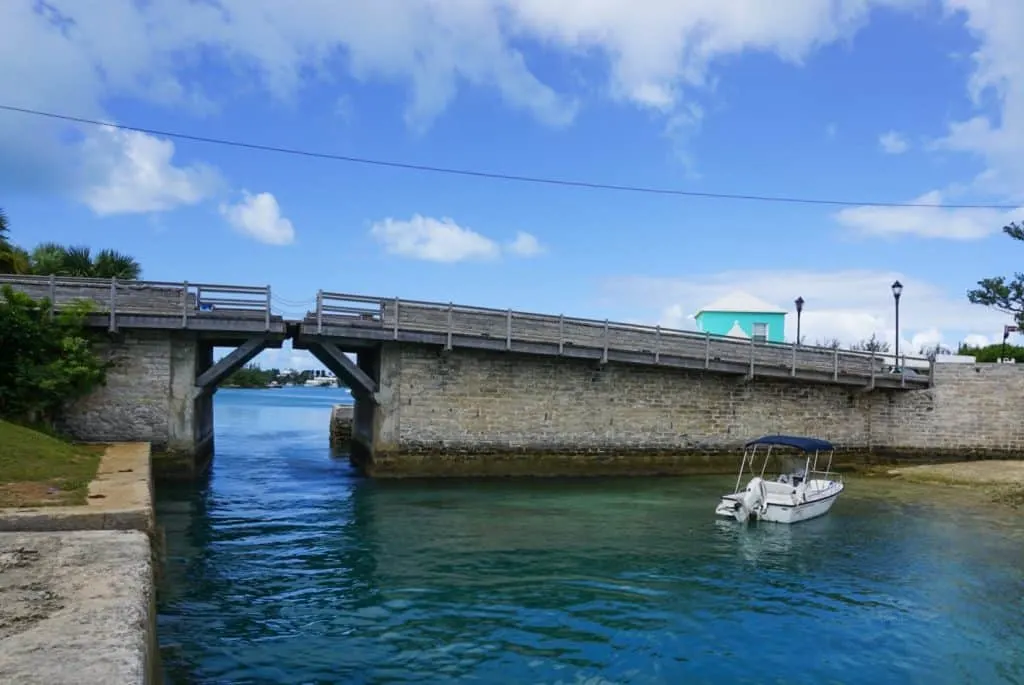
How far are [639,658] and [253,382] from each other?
149301mm

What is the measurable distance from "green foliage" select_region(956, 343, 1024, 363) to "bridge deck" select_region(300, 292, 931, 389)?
22.5 m

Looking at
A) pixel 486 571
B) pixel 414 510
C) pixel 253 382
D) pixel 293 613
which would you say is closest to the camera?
pixel 293 613

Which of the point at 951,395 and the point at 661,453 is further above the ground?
the point at 951,395

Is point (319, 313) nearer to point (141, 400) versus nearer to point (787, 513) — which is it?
point (141, 400)

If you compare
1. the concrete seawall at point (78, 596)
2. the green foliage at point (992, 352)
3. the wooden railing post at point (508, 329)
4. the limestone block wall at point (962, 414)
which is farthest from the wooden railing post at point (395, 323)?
the green foliage at point (992, 352)

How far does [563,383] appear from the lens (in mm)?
26734

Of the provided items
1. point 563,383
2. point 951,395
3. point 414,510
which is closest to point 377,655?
point 414,510

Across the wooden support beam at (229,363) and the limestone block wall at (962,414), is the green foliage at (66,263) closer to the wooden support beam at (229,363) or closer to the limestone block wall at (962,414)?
the wooden support beam at (229,363)

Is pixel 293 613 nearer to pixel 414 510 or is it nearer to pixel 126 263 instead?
pixel 414 510

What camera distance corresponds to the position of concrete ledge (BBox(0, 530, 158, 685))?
4.70 m

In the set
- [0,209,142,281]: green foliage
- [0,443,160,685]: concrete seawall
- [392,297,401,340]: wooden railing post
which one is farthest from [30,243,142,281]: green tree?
[0,443,160,685]: concrete seawall

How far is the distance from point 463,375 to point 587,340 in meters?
4.23

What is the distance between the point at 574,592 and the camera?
12102 mm

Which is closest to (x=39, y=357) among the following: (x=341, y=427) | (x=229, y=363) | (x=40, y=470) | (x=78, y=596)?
(x=229, y=363)
